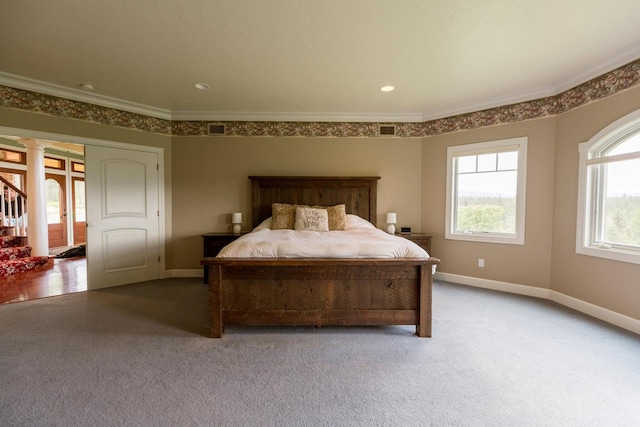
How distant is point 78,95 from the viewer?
3500 millimetres

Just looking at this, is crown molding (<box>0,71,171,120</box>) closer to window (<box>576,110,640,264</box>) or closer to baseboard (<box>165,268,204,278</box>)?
baseboard (<box>165,268,204,278</box>)

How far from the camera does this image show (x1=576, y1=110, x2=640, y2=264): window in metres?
2.59

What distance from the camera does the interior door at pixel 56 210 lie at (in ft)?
22.5

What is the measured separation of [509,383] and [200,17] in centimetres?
347

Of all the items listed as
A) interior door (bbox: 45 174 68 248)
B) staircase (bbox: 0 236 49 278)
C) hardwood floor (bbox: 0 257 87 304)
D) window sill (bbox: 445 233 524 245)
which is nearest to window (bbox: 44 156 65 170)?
interior door (bbox: 45 174 68 248)

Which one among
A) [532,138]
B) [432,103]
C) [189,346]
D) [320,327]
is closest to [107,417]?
[189,346]

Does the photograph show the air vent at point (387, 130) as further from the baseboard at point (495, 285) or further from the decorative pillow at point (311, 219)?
the baseboard at point (495, 285)

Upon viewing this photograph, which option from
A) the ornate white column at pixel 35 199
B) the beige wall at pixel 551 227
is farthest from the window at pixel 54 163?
the beige wall at pixel 551 227

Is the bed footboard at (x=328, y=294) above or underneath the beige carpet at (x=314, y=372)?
above

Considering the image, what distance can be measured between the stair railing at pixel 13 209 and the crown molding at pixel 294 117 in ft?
12.4

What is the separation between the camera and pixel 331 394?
5.40ft

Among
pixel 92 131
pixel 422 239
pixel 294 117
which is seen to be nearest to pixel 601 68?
pixel 422 239

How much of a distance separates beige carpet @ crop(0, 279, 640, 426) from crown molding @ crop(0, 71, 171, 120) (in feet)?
8.57

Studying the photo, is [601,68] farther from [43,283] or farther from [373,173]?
[43,283]
